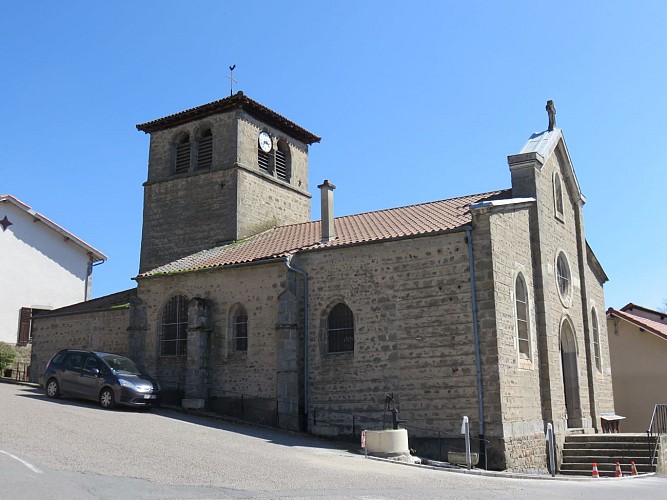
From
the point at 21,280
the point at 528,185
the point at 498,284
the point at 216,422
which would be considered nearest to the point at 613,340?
the point at 528,185

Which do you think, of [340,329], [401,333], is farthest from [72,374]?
[401,333]

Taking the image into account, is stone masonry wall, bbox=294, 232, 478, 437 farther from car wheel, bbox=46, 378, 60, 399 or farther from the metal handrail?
car wheel, bbox=46, 378, 60, 399

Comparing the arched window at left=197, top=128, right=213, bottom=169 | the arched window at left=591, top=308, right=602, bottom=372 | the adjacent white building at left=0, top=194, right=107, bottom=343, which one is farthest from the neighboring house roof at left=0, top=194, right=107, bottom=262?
the arched window at left=591, top=308, right=602, bottom=372

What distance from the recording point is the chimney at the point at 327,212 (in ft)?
68.3

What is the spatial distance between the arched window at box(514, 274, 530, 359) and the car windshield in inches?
412

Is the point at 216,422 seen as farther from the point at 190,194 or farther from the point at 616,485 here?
the point at 190,194

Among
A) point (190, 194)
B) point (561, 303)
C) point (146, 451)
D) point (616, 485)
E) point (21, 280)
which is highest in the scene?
point (190, 194)

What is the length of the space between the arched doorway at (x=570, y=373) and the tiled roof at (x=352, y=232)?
498 cm

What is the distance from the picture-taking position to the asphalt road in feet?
30.7

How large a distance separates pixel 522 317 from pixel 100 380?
11.3 metres

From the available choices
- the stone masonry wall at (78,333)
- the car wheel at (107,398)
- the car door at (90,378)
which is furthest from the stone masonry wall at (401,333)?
the stone masonry wall at (78,333)

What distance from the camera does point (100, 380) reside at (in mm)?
18531

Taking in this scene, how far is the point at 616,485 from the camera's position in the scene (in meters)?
13.9

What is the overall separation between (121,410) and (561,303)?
12980mm
